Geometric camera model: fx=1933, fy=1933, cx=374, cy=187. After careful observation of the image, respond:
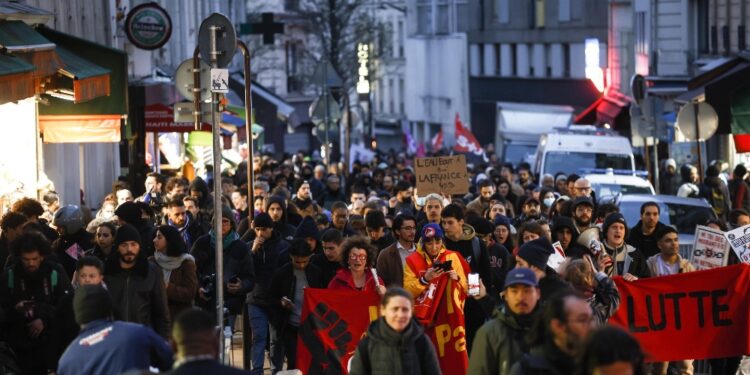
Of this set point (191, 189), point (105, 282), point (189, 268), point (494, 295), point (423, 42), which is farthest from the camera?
point (423, 42)

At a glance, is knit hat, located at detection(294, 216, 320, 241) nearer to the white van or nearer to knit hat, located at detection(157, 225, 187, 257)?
knit hat, located at detection(157, 225, 187, 257)

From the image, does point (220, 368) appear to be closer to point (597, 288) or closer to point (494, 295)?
point (597, 288)

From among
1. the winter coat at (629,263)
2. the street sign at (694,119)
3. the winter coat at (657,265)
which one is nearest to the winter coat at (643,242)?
the winter coat at (629,263)

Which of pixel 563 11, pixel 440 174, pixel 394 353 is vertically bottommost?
pixel 394 353

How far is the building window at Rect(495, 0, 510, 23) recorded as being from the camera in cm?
7612

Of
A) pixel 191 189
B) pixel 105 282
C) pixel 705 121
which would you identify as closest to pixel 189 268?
pixel 105 282

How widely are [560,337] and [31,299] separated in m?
4.73

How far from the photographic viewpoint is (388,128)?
94.2 m

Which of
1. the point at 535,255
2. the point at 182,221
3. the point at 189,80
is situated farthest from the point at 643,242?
the point at 535,255

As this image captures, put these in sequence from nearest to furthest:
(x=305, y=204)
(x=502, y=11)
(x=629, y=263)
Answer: (x=629, y=263), (x=305, y=204), (x=502, y=11)

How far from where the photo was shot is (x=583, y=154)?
33406 mm

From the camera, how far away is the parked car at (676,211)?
22.7 metres

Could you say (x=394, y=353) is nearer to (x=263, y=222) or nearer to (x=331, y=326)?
(x=331, y=326)

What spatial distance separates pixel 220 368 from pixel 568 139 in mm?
26093
